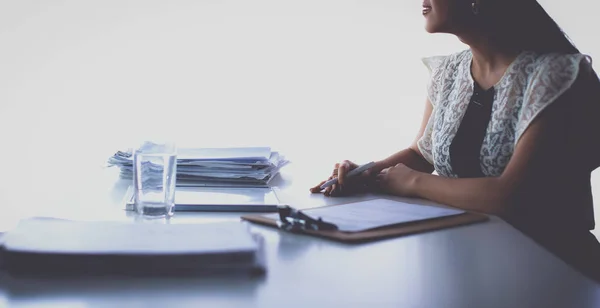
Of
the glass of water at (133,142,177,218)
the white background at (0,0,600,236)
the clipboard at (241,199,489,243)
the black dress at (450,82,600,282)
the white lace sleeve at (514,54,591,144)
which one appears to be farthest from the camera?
the white background at (0,0,600,236)

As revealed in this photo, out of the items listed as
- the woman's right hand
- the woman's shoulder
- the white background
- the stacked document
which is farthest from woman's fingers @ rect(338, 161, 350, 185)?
the white background

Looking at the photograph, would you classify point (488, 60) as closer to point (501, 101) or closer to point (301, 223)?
point (501, 101)

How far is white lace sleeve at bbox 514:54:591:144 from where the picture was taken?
146cm

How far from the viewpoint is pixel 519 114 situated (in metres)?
1.52

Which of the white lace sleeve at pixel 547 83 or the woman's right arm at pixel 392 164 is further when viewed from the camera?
the white lace sleeve at pixel 547 83

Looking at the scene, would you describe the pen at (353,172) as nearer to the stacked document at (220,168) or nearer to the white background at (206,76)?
the stacked document at (220,168)

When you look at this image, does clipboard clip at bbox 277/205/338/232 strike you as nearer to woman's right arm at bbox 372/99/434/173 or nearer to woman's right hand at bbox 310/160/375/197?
woman's right hand at bbox 310/160/375/197

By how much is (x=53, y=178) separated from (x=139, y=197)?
157 cm

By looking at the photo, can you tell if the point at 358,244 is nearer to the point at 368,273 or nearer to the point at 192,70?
the point at 368,273

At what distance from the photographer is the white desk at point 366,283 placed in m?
0.63

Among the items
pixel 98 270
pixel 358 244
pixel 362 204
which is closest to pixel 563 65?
pixel 362 204

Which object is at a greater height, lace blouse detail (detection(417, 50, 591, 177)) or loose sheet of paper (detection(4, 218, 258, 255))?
lace blouse detail (detection(417, 50, 591, 177))

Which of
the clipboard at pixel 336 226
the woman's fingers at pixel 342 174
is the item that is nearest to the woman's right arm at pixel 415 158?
the woman's fingers at pixel 342 174

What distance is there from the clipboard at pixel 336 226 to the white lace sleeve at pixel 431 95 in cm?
79
